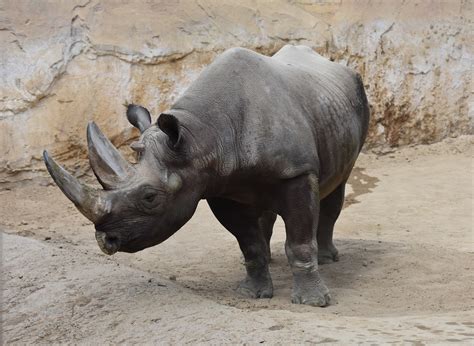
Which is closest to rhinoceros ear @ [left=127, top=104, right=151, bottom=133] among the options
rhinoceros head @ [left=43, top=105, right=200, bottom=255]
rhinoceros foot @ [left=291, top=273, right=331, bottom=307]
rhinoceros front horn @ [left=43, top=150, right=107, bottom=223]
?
rhinoceros head @ [left=43, top=105, right=200, bottom=255]

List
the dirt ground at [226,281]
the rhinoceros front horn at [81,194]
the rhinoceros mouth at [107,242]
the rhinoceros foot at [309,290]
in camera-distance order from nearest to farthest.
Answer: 1. the dirt ground at [226,281]
2. the rhinoceros front horn at [81,194]
3. the rhinoceros mouth at [107,242]
4. the rhinoceros foot at [309,290]

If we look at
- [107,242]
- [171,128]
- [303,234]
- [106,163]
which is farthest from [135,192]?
[303,234]

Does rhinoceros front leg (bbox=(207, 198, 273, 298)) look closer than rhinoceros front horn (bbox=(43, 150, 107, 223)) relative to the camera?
No

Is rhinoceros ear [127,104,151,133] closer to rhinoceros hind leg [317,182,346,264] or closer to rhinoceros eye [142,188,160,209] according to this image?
rhinoceros eye [142,188,160,209]

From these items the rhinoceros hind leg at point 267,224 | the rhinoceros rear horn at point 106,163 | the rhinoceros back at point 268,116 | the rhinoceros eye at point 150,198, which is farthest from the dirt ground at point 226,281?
the rhinoceros back at point 268,116

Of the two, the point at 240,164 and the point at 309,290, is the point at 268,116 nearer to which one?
the point at 240,164

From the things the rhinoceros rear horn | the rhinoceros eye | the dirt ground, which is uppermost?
the rhinoceros rear horn

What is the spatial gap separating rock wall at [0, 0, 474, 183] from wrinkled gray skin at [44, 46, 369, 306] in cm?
544

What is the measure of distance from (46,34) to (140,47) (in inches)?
54.0

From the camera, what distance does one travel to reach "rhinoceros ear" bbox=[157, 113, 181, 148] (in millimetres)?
6375

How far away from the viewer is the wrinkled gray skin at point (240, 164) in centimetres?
630

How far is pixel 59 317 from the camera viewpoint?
6.42m

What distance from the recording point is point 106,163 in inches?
249

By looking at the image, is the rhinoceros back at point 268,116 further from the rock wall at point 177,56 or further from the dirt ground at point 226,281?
the rock wall at point 177,56
